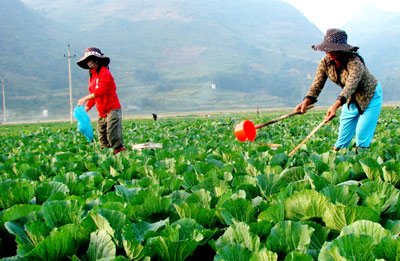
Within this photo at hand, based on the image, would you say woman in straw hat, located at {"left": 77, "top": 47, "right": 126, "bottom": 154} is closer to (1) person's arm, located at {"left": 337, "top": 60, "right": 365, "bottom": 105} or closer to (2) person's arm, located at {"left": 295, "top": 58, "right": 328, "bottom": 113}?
(2) person's arm, located at {"left": 295, "top": 58, "right": 328, "bottom": 113}

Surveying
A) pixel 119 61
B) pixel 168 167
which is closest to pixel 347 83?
pixel 168 167

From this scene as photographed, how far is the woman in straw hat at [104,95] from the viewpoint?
5.92m

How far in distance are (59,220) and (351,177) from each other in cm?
197

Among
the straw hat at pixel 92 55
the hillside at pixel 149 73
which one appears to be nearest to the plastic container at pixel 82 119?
the straw hat at pixel 92 55

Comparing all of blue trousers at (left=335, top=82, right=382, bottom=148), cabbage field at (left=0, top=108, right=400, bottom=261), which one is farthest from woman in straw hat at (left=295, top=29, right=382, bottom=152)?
cabbage field at (left=0, top=108, right=400, bottom=261)

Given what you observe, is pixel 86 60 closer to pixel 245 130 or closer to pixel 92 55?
pixel 92 55

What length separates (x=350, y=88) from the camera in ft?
13.4

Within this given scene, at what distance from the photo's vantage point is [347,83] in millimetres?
4125

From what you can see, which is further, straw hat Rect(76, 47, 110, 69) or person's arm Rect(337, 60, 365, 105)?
straw hat Rect(76, 47, 110, 69)

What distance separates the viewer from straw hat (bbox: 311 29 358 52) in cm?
408

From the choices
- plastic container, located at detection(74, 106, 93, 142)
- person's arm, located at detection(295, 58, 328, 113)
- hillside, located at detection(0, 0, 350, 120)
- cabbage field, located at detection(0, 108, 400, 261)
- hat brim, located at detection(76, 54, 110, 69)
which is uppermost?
hillside, located at detection(0, 0, 350, 120)

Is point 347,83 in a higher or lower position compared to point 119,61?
lower

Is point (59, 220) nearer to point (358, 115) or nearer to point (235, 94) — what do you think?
point (358, 115)

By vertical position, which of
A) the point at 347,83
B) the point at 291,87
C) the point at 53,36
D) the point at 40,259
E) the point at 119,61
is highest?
the point at 53,36
